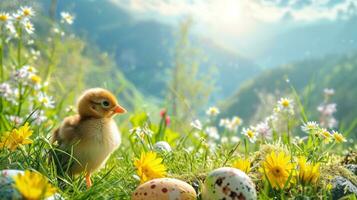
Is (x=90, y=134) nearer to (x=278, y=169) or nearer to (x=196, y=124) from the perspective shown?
(x=196, y=124)

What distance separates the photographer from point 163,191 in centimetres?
232

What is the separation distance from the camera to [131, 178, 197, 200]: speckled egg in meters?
2.31

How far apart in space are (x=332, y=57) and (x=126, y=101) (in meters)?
52.9

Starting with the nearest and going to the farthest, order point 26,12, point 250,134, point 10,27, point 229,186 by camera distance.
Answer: point 229,186 < point 250,134 < point 10,27 < point 26,12

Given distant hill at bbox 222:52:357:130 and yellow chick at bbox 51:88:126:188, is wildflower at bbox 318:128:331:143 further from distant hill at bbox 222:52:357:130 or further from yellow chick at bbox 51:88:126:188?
distant hill at bbox 222:52:357:130

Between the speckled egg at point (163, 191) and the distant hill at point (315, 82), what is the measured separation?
68.4 meters

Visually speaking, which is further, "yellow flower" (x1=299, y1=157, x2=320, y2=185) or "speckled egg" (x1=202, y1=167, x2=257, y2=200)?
"yellow flower" (x1=299, y1=157, x2=320, y2=185)

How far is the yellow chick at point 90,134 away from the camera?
3.10m

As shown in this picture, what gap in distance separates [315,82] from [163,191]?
74.1 metres

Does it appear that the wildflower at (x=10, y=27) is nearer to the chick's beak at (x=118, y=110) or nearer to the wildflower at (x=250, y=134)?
the chick's beak at (x=118, y=110)

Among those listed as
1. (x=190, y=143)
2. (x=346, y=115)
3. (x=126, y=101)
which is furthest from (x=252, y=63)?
(x=190, y=143)

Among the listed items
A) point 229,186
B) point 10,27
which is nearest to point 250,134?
point 229,186

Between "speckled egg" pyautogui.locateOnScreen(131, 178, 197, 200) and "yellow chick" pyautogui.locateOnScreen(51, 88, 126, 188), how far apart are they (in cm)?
67

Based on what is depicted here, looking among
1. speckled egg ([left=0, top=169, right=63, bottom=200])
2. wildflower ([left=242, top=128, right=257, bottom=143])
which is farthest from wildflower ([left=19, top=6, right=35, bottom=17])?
speckled egg ([left=0, top=169, right=63, bottom=200])
